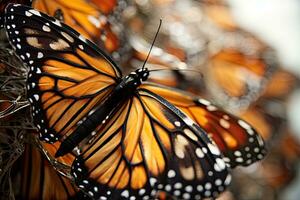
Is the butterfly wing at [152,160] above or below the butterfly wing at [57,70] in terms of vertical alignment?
below

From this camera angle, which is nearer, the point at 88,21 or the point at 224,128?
the point at 224,128

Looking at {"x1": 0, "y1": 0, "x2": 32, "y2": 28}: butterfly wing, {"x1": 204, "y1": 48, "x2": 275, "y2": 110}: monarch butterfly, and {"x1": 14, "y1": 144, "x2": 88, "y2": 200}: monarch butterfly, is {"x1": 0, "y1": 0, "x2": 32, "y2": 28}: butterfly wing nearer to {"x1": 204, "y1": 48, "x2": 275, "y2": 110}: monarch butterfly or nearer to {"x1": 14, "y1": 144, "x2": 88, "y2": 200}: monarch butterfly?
{"x1": 14, "y1": 144, "x2": 88, "y2": 200}: monarch butterfly

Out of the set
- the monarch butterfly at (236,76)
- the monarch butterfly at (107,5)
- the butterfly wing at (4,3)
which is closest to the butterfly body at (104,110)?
the butterfly wing at (4,3)

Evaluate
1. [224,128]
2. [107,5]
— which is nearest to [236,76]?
[107,5]

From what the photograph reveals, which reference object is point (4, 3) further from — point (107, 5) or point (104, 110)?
point (107, 5)

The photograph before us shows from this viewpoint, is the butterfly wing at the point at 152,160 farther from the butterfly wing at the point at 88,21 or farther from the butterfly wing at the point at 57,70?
the butterfly wing at the point at 88,21

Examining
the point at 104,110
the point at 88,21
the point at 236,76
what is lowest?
the point at 236,76
